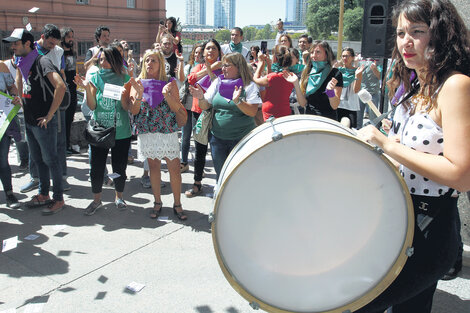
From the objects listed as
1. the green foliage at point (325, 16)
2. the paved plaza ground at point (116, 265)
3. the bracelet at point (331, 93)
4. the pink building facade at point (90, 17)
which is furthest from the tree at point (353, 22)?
the paved plaza ground at point (116, 265)

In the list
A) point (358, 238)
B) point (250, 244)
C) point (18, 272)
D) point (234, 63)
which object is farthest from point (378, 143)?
point (18, 272)

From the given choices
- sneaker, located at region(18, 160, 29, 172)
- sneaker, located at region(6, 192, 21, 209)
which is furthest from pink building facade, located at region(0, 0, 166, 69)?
sneaker, located at region(6, 192, 21, 209)

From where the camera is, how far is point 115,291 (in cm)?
332

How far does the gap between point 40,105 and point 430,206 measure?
424 cm

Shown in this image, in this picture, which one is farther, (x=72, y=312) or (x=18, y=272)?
(x=18, y=272)

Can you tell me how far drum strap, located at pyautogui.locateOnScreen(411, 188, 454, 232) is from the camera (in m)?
1.89

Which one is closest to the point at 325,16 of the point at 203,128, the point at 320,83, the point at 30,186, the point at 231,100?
the point at 320,83

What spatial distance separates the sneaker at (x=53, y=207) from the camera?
4.81 metres

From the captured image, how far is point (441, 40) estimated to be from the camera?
179cm

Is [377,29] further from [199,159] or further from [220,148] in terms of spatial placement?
[199,159]

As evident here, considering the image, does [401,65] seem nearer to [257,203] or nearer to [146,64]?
[257,203]

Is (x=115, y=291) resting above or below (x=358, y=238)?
below

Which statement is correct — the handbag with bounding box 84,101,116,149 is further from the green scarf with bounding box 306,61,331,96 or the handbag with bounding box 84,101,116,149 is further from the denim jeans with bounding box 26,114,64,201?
the green scarf with bounding box 306,61,331,96

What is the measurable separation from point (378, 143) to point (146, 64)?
3.34m
